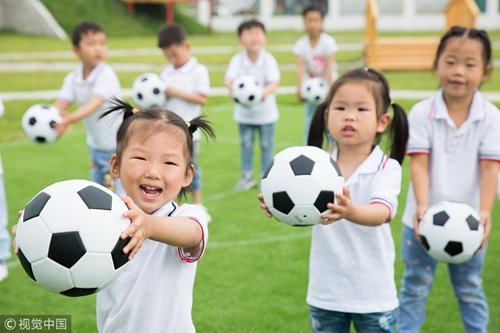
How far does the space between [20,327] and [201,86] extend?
310 cm

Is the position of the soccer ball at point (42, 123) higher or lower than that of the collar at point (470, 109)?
lower

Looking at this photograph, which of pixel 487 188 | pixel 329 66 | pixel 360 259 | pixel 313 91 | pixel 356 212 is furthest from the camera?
pixel 329 66

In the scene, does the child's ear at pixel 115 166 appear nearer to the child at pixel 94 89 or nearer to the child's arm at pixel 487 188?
the child's arm at pixel 487 188

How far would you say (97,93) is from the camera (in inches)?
241

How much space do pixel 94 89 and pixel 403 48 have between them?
1375 cm

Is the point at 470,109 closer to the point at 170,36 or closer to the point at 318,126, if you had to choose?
the point at 318,126

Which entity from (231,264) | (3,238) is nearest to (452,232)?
(231,264)

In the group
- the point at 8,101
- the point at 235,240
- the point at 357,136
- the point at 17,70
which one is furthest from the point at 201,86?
the point at 17,70

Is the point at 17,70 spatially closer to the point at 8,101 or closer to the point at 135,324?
the point at 8,101

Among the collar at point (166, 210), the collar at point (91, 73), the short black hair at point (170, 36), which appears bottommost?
the collar at point (166, 210)

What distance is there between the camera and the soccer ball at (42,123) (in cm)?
623

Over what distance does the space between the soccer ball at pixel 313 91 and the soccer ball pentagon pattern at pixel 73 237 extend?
6.11 meters

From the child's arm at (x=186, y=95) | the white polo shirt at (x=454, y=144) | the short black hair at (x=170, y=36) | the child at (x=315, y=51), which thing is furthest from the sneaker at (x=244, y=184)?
the white polo shirt at (x=454, y=144)

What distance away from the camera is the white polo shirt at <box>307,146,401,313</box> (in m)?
3.19
